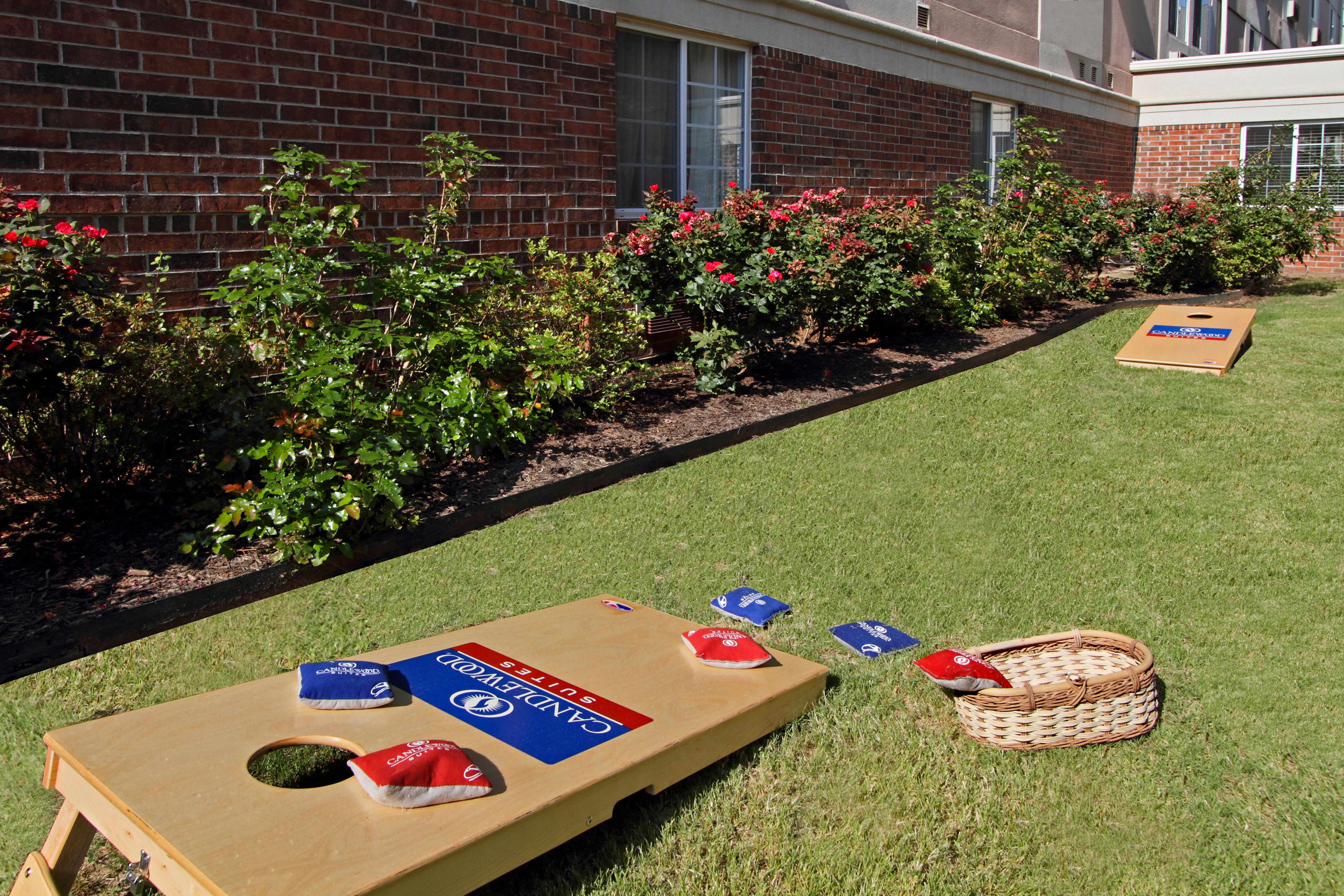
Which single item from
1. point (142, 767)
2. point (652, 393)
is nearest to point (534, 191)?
point (652, 393)

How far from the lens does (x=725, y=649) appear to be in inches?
129

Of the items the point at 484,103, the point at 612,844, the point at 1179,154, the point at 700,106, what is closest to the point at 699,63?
the point at 700,106

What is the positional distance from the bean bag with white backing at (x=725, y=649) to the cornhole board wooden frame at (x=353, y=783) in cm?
3

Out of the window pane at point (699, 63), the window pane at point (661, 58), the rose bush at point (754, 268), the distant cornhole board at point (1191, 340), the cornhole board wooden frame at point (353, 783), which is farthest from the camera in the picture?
the window pane at point (699, 63)

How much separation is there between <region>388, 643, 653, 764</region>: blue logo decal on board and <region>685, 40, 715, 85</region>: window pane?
6.80 meters

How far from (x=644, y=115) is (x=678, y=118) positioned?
38 cm

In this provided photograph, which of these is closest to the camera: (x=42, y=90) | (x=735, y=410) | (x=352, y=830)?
(x=352, y=830)

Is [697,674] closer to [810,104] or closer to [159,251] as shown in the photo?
[159,251]

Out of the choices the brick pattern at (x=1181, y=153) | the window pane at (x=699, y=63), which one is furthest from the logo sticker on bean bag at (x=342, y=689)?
the brick pattern at (x=1181, y=153)

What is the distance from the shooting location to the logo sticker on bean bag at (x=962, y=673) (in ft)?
10.5

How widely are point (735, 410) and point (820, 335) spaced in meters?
2.48

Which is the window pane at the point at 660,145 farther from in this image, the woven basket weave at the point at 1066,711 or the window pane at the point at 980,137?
the window pane at the point at 980,137

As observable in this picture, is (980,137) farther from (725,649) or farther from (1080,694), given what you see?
(725,649)

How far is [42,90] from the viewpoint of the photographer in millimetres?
4727
